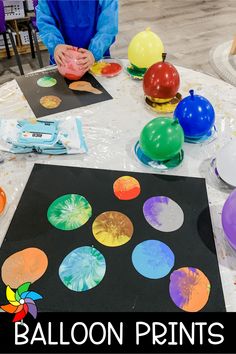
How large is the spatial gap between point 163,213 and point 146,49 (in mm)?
566

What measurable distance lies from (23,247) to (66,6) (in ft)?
2.73

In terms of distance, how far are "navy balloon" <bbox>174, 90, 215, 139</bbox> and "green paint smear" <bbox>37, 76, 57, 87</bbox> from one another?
0.43 metres

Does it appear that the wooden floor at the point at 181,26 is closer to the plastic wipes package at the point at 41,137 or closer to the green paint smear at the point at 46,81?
the green paint smear at the point at 46,81

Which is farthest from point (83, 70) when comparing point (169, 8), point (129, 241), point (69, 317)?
point (169, 8)

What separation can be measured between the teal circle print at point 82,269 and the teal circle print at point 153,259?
64mm

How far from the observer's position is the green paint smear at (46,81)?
3.27ft

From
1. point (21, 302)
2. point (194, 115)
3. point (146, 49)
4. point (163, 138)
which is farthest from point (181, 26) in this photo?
point (21, 302)

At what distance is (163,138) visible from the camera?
2.33 ft

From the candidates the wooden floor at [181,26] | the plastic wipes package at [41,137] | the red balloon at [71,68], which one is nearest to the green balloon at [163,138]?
the plastic wipes package at [41,137]

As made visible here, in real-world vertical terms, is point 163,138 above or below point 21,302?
above

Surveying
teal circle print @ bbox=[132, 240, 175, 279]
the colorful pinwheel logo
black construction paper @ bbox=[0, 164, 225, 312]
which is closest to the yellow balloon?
black construction paper @ bbox=[0, 164, 225, 312]

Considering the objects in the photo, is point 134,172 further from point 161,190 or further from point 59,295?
point 59,295

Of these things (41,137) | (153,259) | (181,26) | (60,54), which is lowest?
(181,26)

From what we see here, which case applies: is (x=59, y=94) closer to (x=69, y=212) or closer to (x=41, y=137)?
(x=41, y=137)
